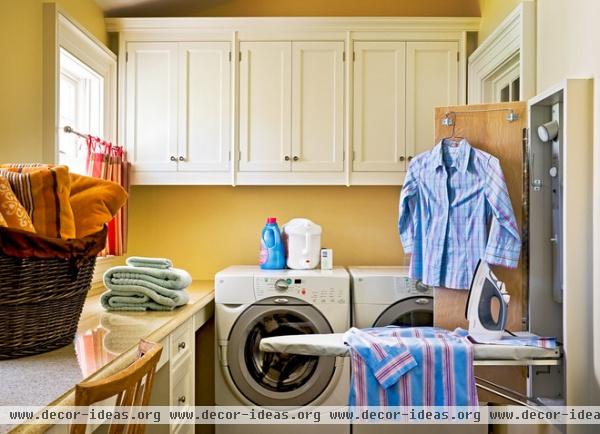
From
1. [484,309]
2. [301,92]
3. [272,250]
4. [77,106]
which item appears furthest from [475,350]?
[77,106]

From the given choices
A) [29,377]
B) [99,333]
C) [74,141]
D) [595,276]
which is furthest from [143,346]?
[74,141]

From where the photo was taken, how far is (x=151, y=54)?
3146 millimetres

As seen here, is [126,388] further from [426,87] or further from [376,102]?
[426,87]

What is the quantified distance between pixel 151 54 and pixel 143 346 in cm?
231

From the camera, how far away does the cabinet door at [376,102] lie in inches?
123

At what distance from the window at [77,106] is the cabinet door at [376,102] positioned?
4.84 ft

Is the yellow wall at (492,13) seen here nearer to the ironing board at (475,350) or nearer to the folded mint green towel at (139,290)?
the ironing board at (475,350)

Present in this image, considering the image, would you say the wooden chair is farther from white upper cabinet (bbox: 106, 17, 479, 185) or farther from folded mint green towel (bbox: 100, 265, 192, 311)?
white upper cabinet (bbox: 106, 17, 479, 185)

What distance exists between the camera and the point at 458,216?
2432mm

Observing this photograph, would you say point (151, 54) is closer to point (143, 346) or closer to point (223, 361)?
point (223, 361)

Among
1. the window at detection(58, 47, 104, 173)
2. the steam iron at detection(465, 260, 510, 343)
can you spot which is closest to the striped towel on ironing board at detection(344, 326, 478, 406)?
the steam iron at detection(465, 260, 510, 343)

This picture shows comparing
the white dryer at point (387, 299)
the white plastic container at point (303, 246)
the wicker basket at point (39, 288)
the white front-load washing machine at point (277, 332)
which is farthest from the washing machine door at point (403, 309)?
the wicker basket at point (39, 288)

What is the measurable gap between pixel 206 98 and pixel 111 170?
689 mm

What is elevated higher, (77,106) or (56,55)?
(56,55)
